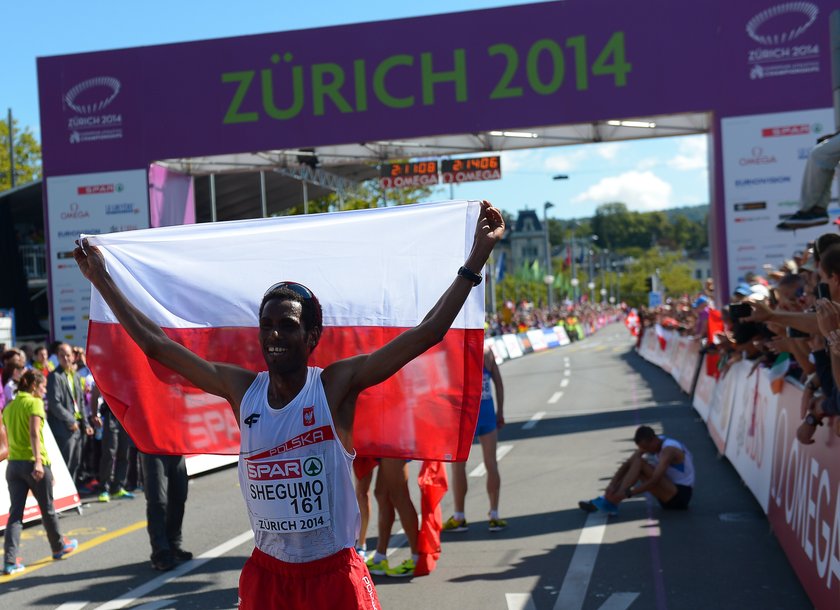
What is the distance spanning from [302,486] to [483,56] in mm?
17721

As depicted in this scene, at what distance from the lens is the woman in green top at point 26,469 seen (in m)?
9.28

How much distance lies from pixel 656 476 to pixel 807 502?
3.08 meters

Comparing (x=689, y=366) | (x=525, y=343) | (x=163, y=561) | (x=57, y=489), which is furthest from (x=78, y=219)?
(x=525, y=343)

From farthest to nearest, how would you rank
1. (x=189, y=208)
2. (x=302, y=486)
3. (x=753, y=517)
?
(x=189, y=208) < (x=753, y=517) < (x=302, y=486)

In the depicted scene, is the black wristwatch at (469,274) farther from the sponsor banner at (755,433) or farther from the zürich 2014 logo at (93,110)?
the zürich 2014 logo at (93,110)

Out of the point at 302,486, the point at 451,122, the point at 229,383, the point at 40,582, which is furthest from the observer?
the point at 451,122

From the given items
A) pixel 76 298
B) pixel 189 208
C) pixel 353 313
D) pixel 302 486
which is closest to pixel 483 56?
pixel 189 208

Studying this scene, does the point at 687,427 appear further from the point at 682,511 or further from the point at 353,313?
the point at 353,313

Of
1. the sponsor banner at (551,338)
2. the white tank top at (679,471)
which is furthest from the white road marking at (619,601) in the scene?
the sponsor banner at (551,338)

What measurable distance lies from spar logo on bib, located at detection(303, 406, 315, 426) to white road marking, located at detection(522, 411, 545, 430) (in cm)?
1489

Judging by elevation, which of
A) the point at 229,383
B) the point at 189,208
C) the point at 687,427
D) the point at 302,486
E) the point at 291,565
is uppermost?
the point at 189,208

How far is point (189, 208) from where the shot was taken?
24172 millimetres

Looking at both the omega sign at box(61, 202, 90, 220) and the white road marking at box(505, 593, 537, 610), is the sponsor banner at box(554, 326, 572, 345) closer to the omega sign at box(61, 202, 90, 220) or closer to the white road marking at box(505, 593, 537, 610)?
the omega sign at box(61, 202, 90, 220)

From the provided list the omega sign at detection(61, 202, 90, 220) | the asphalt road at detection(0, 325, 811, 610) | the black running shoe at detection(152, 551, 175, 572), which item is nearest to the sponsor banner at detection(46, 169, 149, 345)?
the omega sign at detection(61, 202, 90, 220)
